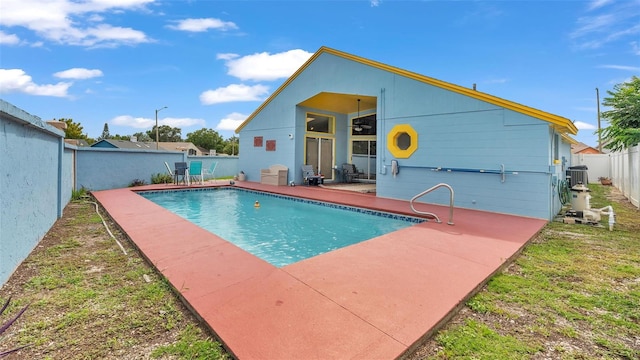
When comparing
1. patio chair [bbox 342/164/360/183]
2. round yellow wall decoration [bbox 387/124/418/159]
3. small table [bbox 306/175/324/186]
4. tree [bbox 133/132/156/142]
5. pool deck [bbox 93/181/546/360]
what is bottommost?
pool deck [bbox 93/181/546/360]

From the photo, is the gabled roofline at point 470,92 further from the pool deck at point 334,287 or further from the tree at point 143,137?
the tree at point 143,137

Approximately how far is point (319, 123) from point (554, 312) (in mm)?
11957

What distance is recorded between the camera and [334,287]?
2.83 meters

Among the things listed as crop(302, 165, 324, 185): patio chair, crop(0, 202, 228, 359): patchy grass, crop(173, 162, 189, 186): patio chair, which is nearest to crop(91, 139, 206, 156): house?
crop(173, 162, 189, 186): patio chair

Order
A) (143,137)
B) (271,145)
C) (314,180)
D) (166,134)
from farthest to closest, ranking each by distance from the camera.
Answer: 1. (143,137)
2. (166,134)
3. (271,145)
4. (314,180)

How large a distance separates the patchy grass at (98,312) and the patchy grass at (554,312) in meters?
1.77

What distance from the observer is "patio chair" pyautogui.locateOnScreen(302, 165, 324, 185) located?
41.7ft

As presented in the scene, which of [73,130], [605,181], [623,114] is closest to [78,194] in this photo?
[623,114]

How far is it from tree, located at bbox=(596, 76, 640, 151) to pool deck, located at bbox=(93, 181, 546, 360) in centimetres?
464

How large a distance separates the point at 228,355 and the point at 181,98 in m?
36.5

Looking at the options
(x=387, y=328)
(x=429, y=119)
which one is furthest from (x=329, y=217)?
(x=387, y=328)

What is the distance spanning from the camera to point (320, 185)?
42.2 feet

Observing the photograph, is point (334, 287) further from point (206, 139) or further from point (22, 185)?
point (206, 139)

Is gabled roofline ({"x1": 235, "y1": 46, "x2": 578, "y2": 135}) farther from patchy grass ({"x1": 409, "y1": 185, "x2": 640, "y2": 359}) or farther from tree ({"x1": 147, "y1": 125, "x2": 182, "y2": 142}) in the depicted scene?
tree ({"x1": 147, "y1": 125, "x2": 182, "y2": 142})
